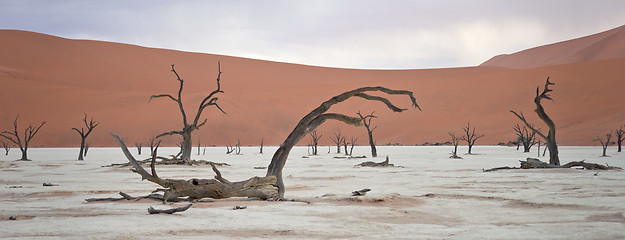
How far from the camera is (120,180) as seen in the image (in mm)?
14531

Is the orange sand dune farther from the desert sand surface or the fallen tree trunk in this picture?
the fallen tree trunk

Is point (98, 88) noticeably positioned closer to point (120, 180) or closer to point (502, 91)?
point (502, 91)

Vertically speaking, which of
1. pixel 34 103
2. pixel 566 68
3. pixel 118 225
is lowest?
pixel 118 225

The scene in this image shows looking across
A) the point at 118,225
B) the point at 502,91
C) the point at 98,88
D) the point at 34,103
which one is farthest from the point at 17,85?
the point at 118,225

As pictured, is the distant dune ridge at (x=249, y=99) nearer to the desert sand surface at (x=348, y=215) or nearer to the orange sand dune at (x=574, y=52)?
the orange sand dune at (x=574, y=52)

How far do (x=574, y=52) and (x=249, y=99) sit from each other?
269ft

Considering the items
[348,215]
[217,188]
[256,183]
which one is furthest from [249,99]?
[348,215]

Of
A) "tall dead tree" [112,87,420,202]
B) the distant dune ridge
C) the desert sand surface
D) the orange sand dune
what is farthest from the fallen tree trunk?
the orange sand dune

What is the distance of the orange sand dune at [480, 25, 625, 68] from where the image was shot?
12412cm

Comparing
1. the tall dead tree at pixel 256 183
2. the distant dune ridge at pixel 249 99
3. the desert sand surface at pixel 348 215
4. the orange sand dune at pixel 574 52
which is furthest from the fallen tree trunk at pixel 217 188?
the orange sand dune at pixel 574 52

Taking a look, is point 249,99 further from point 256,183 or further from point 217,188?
point 217,188

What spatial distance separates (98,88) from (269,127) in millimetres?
26289

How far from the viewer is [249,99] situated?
85.7 metres

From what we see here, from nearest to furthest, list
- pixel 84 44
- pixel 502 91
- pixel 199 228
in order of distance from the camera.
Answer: pixel 199 228 → pixel 502 91 → pixel 84 44
